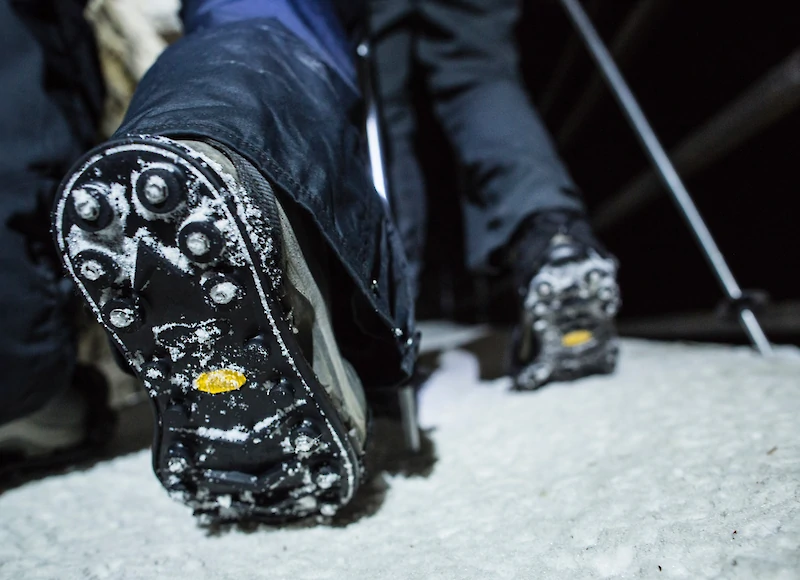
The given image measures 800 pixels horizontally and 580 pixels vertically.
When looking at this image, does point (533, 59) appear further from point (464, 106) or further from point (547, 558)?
point (547, 558)

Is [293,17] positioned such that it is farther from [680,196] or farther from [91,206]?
[680,196]

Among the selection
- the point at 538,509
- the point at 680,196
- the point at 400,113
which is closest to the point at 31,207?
the point at 538,509

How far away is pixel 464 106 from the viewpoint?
3.05 feet

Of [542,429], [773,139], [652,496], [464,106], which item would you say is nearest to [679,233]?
[773,139]

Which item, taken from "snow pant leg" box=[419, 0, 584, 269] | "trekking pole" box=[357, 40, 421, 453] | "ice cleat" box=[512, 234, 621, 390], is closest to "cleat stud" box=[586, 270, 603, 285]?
"ice cleat" box=[512, 234, 621, 390]

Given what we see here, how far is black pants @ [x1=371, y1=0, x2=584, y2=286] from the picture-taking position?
0.82 m

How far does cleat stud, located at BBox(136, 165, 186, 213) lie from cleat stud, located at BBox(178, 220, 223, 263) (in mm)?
19

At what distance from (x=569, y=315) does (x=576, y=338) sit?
0.14 feet

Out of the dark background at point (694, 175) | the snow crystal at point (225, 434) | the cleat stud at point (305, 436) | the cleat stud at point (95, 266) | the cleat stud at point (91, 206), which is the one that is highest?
the cleat stud at point (91, 206)

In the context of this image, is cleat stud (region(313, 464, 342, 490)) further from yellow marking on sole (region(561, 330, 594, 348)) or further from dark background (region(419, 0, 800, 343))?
dark background (region(419, 0, 800, 343))

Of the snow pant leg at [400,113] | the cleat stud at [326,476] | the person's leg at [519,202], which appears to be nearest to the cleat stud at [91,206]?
the cleat stud at [326,476]

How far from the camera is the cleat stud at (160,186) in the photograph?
1.07 ft

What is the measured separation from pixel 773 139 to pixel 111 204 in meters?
1.04

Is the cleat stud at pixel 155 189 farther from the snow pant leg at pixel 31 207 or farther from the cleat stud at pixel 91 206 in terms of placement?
the snow pant leg at pixel 31 207
